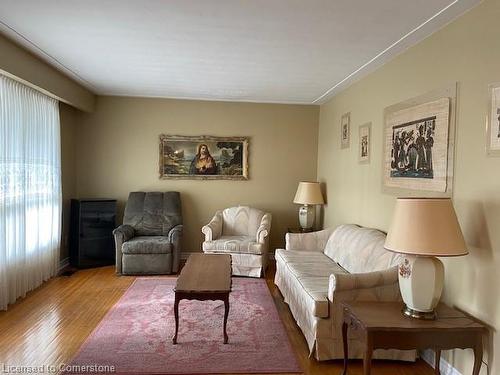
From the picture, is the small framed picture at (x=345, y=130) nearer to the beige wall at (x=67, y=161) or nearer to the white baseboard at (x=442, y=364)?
the white baseboard at (x=442, y=364)

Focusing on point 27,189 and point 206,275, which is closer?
point 206,275

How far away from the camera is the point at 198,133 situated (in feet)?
19.6

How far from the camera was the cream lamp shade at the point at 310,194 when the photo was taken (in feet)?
17.9

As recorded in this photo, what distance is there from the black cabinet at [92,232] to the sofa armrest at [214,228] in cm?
141

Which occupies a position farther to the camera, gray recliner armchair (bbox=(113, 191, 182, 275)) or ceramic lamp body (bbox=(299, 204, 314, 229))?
ceramic lamp body (bbox=(299, 204, 314, 229))

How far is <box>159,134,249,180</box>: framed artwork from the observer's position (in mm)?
5922

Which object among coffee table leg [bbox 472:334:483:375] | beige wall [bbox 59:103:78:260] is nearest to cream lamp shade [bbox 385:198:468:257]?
coffee table leg [bbox 472:334:483:375]

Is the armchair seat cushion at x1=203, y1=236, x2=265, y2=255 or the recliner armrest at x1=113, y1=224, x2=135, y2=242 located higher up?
the recliner armrest at x1=113, y1=224, x2=135, y2=242

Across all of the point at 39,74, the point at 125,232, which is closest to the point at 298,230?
the point at 125,232

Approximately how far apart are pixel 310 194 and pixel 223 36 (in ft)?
9.56

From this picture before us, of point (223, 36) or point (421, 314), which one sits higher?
point (223, 36)

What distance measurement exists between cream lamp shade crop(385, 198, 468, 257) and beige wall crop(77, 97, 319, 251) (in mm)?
3844

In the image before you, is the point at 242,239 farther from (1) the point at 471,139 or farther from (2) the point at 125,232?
(1) the point at 471,139

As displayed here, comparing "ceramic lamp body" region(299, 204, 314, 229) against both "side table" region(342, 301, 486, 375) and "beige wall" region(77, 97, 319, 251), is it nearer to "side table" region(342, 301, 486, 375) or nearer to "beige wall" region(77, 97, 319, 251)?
"beige wall" region(77, 97, 319, 251)
